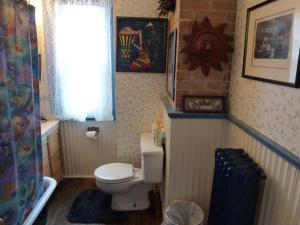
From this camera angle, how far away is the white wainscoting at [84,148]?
284 centimetres

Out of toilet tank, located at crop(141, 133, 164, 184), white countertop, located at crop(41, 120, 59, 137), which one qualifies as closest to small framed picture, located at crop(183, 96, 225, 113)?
toilet tank, located at crop(141, 133, 164, 184)

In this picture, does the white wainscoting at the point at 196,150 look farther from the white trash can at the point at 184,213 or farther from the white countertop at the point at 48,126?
the white countertop at the point at 48,126

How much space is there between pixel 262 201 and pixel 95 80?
198 cm

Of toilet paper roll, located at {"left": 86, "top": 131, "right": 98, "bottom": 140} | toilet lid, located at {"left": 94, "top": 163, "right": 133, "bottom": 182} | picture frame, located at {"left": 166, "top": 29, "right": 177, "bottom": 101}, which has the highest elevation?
picture frame, located at {"left": 166, "top": 29, "right": 177, "bottom": 101}

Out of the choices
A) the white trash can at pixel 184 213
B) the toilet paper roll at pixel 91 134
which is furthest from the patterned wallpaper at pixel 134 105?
the white trash can at pixel 184 213

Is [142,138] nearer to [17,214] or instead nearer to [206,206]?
[206,206]

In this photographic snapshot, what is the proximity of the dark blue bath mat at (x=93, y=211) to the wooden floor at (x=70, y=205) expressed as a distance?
6 centimetres

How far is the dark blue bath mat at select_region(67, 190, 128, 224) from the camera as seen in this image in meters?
2.26

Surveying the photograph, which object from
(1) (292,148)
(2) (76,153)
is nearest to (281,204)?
(1) (292,148)

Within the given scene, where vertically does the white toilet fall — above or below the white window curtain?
below

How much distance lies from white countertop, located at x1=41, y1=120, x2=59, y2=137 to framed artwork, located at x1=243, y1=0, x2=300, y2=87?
194cm

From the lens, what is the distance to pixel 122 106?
8.64 feet

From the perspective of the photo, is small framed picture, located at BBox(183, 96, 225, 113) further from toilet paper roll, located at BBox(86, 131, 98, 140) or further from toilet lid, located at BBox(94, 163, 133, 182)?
toilet paper roll, located at BBox(86, 131, 98, 140)

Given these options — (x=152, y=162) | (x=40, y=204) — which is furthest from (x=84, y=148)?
(x=40, y=204)
